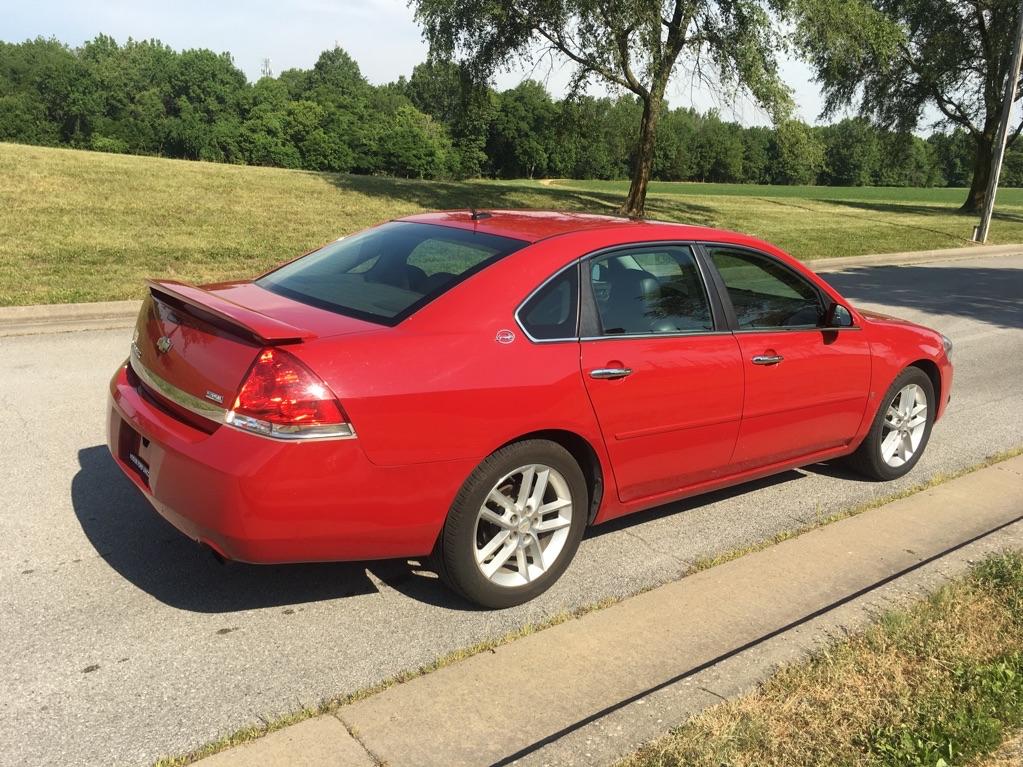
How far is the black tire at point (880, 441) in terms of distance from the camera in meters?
5.44

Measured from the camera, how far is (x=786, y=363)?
15.3 ft

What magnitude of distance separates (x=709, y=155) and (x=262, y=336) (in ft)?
389

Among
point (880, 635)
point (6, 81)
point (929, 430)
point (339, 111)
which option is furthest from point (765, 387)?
point (6, 81)

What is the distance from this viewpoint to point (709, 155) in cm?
11519

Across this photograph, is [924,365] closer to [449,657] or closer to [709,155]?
[449,657]

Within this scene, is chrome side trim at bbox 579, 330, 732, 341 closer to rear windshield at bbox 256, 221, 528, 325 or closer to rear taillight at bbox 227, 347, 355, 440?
rear windshield at bbox 256, 221, 528, 325

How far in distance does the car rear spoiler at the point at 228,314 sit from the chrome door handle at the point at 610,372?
3.91ft

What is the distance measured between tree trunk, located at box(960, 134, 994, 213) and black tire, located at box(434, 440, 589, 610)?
40.2m

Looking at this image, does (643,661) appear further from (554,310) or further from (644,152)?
(644,152)

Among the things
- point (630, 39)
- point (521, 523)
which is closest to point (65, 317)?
point (521, 523)

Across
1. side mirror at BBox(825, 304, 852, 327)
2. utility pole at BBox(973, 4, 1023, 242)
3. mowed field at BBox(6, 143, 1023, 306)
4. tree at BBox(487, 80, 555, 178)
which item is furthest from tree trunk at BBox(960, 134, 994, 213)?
tree at BBox(487, 80, 555, 178)

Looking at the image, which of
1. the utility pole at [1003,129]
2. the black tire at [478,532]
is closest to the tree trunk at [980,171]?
the utility pole at [1003,129]

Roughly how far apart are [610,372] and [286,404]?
1403 mm

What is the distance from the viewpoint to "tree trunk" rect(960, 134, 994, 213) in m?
38.6
